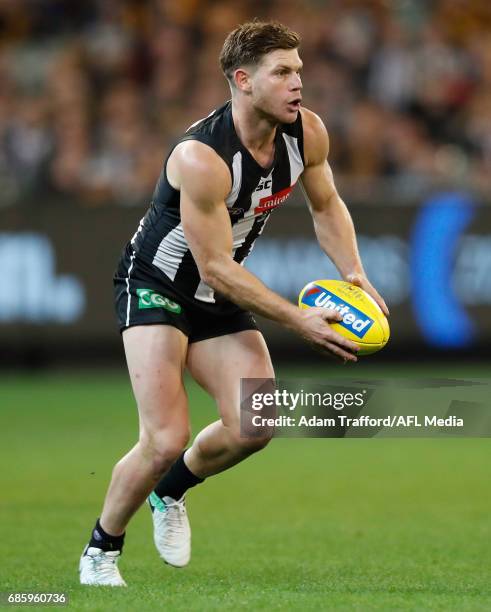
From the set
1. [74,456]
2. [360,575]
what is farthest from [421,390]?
[74,456]

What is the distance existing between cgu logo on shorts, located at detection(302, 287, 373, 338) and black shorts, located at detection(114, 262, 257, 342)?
548 mm

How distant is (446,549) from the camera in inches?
288

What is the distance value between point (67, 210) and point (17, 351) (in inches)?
67.8

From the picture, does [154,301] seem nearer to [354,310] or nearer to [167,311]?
[167,311]

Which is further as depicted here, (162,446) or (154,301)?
(154,301)

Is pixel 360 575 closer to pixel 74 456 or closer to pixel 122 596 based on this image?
pixel 122 596

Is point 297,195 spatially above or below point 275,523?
above

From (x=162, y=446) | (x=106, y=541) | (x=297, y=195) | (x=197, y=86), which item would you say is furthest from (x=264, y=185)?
(x=197, y=86)

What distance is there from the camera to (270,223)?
15367 millimetres

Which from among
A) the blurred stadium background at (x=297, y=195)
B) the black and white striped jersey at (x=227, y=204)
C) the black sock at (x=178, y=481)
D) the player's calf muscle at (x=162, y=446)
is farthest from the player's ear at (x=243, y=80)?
the blurred stadium background at (x=297, y=195)

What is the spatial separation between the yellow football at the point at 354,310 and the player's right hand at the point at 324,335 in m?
0.06

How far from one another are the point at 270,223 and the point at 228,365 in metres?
8.85

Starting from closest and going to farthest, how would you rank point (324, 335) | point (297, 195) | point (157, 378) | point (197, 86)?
point (324, 335)
point (157, 378)
point (297, 195)
point (197, 86)

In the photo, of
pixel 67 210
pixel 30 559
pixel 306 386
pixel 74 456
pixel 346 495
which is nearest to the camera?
pixel 306 386
